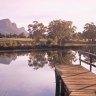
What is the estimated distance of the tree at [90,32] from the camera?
140625 mm

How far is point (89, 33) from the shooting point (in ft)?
472

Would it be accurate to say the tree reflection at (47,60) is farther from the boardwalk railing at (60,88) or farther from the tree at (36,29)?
the tree at (36,29)

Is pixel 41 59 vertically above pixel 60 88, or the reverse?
pixel 41 59

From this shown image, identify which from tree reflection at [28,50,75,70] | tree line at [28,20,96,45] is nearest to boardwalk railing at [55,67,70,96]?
tree reflection at [28,50,75,70]

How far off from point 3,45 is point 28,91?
45554mm

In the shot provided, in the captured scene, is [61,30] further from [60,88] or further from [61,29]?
[60,88]

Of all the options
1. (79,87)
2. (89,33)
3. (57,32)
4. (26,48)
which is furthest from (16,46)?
(89,33)

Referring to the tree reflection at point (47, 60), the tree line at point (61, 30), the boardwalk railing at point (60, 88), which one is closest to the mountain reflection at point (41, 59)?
the tree reflection at point (47, 60)

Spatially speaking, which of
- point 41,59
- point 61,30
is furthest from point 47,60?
point 61,30

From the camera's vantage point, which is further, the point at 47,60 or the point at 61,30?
the point at 61,30

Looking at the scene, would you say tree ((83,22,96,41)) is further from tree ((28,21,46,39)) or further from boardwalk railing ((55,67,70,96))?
boardwalk railing ((55,67,70,96))

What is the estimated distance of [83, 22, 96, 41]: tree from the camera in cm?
14062

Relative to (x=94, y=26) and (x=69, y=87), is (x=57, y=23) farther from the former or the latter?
(x=69, y=87)

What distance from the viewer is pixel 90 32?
472 feet
